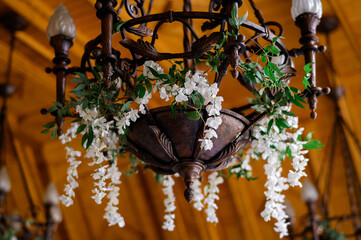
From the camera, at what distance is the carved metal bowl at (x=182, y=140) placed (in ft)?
5.32

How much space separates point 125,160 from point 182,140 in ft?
11.8

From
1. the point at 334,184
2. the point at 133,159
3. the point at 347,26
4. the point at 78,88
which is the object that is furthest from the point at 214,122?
the point at 334,184

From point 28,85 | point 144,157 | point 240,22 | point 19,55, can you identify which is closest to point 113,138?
point 144,157

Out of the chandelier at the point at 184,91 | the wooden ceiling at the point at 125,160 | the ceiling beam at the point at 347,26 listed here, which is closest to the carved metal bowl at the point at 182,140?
the chandelier at the point at 184,91

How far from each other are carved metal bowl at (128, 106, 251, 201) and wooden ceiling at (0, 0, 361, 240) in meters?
1.74

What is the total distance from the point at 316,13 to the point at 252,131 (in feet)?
1.54

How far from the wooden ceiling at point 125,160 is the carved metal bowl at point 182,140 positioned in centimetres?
174

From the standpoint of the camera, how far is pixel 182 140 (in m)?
1.65

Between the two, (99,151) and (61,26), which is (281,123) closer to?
(99,151)

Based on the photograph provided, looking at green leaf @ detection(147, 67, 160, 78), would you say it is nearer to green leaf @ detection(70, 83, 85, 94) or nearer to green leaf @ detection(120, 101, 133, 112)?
green leaf @ detection(120, 101, 133, 112)

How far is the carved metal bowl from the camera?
1.62 metres

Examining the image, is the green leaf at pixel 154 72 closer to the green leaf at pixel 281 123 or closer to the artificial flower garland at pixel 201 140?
the artificial flower garland at pixel 201 140

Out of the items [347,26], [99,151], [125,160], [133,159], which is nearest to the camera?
[99,151]

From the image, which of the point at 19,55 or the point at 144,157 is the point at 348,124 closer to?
the point at 19,55
